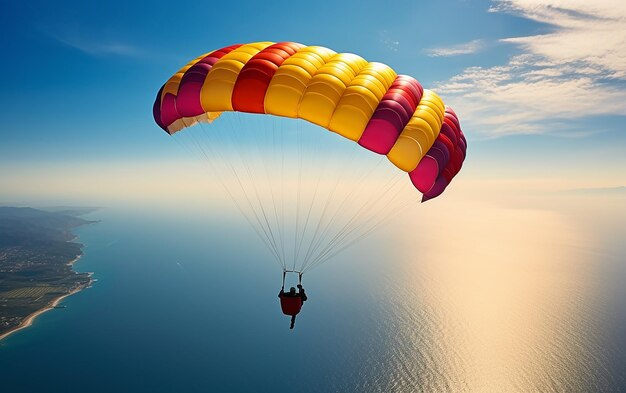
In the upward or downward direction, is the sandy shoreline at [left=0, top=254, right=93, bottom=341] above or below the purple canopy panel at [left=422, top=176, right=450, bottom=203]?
above

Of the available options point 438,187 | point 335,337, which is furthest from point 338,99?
point 335,337

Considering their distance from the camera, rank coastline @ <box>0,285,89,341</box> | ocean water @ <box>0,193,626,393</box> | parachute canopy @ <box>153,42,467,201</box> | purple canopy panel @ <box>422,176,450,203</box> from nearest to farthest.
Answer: parachute canopy @ <box>153,42,467,201</box> < purple canopy panel @ <box>422,176,450,203</box> < ocean water @ <box>0,193,626,393</box> < coastline @ <box>0,285,89,341</box>

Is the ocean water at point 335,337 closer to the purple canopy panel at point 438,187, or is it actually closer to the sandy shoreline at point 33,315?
the sandy shoreline at point 33,315

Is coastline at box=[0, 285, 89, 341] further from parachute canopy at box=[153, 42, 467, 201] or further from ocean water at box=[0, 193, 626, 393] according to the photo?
parachute canopy at box=[153, 42, 467, 201]

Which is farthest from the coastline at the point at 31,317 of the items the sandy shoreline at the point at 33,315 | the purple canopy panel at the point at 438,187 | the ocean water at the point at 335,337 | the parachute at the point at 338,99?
the purple canopy panel at the point at 438,187

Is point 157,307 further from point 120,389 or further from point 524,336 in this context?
point 524,336

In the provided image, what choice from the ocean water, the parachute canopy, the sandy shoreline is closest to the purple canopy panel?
the parachute canopy

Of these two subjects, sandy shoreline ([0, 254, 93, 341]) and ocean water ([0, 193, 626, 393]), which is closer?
ocean water ([0, 193, 626, 393])

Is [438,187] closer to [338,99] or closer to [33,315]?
[338,99]
